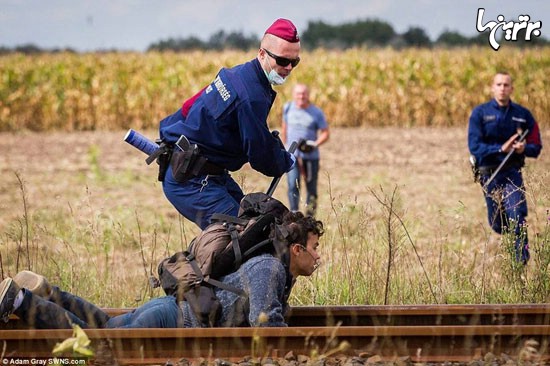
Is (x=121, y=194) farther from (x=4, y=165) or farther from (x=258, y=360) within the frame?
(x=258, y=360)

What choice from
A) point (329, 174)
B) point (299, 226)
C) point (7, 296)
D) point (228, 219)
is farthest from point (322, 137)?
point (7, 296)

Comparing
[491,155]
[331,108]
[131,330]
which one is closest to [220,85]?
[131,330]

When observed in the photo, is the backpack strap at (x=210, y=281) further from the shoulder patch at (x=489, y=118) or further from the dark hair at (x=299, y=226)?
the shoulder patch at (x=489, y=118)

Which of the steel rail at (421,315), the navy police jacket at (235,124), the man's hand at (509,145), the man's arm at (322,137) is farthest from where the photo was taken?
the man's arm at (322,137)

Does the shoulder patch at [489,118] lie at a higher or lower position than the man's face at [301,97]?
lower

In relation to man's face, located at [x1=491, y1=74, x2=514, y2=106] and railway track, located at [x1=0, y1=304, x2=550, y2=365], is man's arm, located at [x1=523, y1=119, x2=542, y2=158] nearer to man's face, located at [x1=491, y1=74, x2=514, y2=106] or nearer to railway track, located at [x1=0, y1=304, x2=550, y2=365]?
man's face, located at [x1=491, y1=74, x2=514, y2=106]

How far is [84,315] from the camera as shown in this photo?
20.0 feet

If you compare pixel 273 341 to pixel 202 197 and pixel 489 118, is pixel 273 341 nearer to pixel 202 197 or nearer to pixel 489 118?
pixel 202 197

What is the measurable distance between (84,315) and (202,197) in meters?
1.24

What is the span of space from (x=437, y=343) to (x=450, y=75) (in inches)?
1220

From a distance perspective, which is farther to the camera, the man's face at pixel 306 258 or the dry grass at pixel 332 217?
the dry grass at pixel 332 217

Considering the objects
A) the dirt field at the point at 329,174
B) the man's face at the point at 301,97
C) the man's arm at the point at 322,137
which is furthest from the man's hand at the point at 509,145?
the man's face at the point at 301,97

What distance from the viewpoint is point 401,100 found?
114 feet

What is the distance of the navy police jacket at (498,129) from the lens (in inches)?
417
